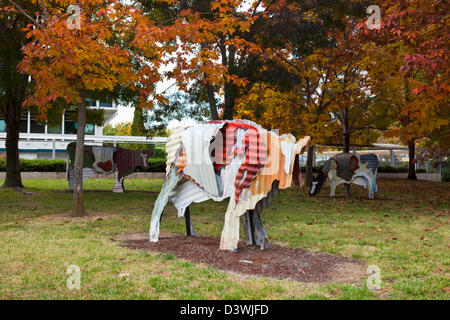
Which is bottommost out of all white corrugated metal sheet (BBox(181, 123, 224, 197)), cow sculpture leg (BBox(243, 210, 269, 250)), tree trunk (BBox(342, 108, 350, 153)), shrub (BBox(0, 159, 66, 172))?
cow sculpture leg (BBox(243, 210, 269, 250))

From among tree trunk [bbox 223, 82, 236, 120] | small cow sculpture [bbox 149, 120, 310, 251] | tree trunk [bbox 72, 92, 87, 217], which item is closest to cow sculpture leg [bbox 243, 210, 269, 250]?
small cow sculpture [bbox 149, 120, 310, 251]

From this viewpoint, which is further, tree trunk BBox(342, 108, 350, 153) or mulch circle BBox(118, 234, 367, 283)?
tree trunk BBox(342, 108, 350, 153)

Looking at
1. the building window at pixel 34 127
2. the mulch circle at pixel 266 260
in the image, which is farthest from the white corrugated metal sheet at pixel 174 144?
the building window at pixel 34 127

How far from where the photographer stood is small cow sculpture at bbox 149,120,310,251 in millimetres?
5910

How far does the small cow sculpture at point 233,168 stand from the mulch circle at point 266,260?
0.24m

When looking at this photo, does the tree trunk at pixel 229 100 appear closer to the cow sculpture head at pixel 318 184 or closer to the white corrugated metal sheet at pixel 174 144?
the cow sculpture head at pixel 318 184

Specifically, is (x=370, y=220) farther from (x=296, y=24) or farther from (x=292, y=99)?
(x=292, y=99)

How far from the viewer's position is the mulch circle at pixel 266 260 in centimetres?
511

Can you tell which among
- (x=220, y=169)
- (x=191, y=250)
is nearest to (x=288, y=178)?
(x=220, y=169)

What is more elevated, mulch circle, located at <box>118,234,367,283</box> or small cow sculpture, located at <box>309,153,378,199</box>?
small cow sculpture, located at <box>309,153,378,199</box>

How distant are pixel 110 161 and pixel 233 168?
1146 cm

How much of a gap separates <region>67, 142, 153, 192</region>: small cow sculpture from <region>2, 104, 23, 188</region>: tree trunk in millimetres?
1862

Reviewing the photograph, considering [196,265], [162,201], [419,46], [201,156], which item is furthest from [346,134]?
[196,265]

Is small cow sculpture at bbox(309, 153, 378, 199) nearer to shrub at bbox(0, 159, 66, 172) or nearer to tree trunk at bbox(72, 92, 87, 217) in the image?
tree trunk at bbox(72, 92, 87, 217)
